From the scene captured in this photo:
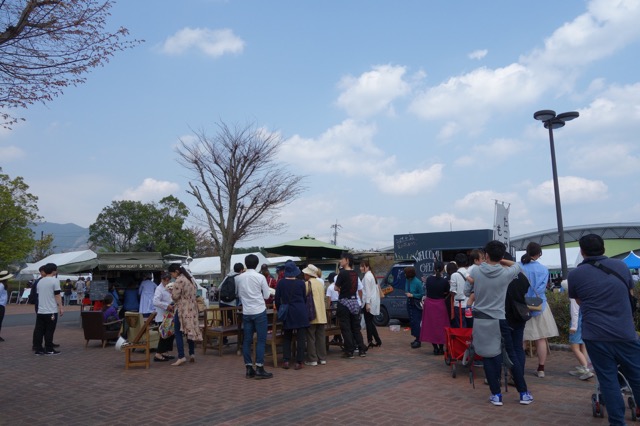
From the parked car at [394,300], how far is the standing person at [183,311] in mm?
6202

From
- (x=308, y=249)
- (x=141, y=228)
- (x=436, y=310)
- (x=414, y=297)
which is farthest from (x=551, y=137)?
(x=141, y=228)

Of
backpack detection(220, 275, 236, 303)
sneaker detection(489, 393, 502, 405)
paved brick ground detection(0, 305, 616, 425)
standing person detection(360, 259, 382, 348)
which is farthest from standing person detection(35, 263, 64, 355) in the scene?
sneaker detection(489, 393, 502, 405)

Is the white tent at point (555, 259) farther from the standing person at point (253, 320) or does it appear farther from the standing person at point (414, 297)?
the standing person at point (253, 320)

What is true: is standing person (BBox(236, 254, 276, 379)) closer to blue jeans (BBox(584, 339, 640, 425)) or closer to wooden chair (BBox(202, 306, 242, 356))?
wooden chair (BBox(202, 306, 242, 356))

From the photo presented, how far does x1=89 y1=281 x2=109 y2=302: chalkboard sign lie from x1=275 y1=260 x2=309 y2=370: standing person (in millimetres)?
7647

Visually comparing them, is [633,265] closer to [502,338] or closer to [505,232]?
[505,232]

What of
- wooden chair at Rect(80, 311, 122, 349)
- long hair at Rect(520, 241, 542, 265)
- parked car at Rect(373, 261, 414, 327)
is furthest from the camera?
parked car at Rect(373, 261, 414, 327)

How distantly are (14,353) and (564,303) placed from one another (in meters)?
10.9

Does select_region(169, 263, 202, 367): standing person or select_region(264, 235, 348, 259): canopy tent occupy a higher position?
select_region(264, 235, 348, 259): canopy tent

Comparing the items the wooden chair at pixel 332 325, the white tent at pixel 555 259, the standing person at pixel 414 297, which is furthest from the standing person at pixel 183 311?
the white tent at pixel 555 259

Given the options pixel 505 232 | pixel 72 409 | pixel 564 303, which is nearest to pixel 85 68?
pixel 72 409

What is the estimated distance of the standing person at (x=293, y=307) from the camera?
7.29 metres

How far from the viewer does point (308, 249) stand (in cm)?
1298

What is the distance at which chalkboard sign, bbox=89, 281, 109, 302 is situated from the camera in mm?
12914
